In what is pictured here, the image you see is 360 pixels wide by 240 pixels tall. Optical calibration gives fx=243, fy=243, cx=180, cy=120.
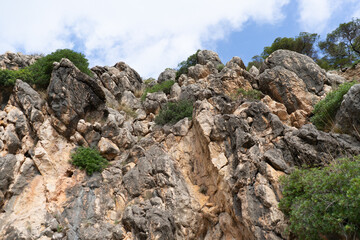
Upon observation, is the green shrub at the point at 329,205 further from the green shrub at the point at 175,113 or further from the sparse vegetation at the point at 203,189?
the green shrub at the point at 175,113

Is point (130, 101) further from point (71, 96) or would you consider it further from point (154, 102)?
point (71, 96)

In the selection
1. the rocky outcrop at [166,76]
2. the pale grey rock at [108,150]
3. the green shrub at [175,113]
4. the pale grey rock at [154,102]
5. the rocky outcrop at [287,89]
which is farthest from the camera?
the rocky outcrop at [166,76]

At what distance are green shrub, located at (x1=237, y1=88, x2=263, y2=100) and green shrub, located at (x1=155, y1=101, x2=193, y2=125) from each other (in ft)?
12.0

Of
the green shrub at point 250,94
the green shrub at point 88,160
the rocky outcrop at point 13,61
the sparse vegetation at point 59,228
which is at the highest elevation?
the rocky outcrop at point 13,61

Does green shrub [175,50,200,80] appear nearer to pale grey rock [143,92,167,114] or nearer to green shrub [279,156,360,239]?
pale grey rock [143,92,167,114]

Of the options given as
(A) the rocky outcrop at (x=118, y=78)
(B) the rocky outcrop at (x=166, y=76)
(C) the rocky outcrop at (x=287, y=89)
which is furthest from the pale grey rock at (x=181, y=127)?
(B) the rocky outcrop at (x=166, y=76)

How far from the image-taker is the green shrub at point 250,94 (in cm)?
1662

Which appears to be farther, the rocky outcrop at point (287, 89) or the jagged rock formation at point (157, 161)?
the rocky outcrop at point (287, 89)

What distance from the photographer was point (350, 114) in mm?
10602

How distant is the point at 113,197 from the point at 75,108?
21.9 feet

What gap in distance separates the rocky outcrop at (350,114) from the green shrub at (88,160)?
1251cm

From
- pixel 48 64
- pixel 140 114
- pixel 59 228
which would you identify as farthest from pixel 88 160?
pixel 48 64

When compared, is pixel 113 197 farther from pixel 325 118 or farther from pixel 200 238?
pixel 325 118

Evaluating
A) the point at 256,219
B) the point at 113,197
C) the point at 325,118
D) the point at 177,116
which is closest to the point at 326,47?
the point at 325,118
